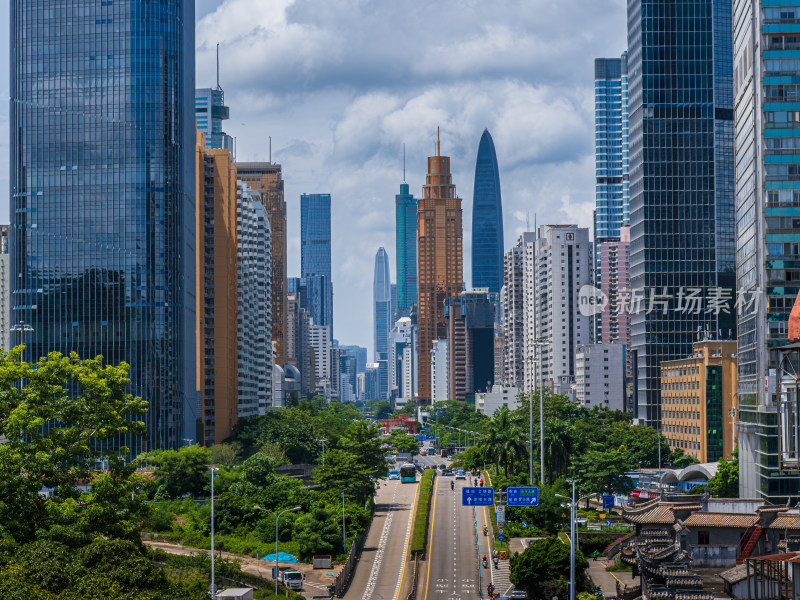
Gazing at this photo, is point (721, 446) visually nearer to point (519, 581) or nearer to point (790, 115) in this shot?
point (790, 115)

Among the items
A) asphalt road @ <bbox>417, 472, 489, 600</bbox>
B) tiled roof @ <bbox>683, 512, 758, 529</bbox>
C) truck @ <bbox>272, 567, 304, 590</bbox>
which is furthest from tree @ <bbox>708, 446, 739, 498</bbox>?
truck @ <bbox>272, 567, 304, 590</bbox>

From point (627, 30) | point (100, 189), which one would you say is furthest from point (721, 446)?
point (100, 189)

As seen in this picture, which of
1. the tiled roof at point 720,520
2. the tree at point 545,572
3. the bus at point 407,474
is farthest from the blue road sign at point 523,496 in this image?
the bus at point 407,474

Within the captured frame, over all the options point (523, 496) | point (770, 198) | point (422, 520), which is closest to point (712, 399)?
point (770, 198)

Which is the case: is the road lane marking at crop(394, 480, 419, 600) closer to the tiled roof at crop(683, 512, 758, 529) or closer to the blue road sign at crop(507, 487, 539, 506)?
the blue road sign at crop(507, 487, 539, 506)

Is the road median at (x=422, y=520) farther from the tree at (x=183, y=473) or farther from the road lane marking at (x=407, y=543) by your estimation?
the tree at (x=183, y=473)

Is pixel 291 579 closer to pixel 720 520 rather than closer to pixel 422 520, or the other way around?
pixel 422 520
